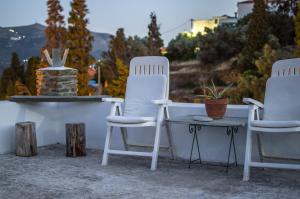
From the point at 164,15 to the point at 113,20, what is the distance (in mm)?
4708

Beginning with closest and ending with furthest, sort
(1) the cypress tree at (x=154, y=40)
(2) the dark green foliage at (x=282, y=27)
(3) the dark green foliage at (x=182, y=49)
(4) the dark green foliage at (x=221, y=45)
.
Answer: (2) the dark green foliage at (x=282, y=27) → (4) the dark green foliage at (x=221, y=45) → (3) the dark green foliage at (x=182, y=49) → (1) the cypress tree at (x=154, y=40)

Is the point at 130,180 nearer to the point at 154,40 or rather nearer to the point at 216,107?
the point at 216,107

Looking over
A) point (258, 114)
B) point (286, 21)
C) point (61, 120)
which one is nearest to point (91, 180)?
point (258, 114)

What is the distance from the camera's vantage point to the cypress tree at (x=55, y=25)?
23281mm

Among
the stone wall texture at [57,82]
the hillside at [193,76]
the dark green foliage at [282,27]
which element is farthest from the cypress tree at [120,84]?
the stone wall texture at [57,82]

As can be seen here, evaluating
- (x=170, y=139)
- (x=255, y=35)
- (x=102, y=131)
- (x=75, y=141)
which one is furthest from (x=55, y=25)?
(x=170, y=139)

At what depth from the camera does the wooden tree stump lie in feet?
16.4

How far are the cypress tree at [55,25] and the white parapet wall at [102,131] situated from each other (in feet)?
59.1

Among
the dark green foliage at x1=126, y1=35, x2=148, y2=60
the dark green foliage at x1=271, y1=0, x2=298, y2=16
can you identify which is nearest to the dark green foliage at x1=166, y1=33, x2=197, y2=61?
the dark green foliage at x1=126, y1=35, x2=148, y2=60

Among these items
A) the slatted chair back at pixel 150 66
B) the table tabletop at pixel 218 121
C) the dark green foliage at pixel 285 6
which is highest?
the dark green foliage at pixel 285 6

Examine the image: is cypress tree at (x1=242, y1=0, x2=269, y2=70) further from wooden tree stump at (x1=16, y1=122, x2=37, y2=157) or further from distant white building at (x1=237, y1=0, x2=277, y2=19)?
wooden tree stump at (x1=16, y1=122, x2=37, y2=157)

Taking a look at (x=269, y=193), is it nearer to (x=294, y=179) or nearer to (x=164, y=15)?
(x=294, y=179)

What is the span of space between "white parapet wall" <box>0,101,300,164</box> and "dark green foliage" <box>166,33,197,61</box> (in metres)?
18.7

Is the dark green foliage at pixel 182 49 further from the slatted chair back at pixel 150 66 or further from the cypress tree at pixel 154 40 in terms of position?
the slatted chair back at pixel 150 66
